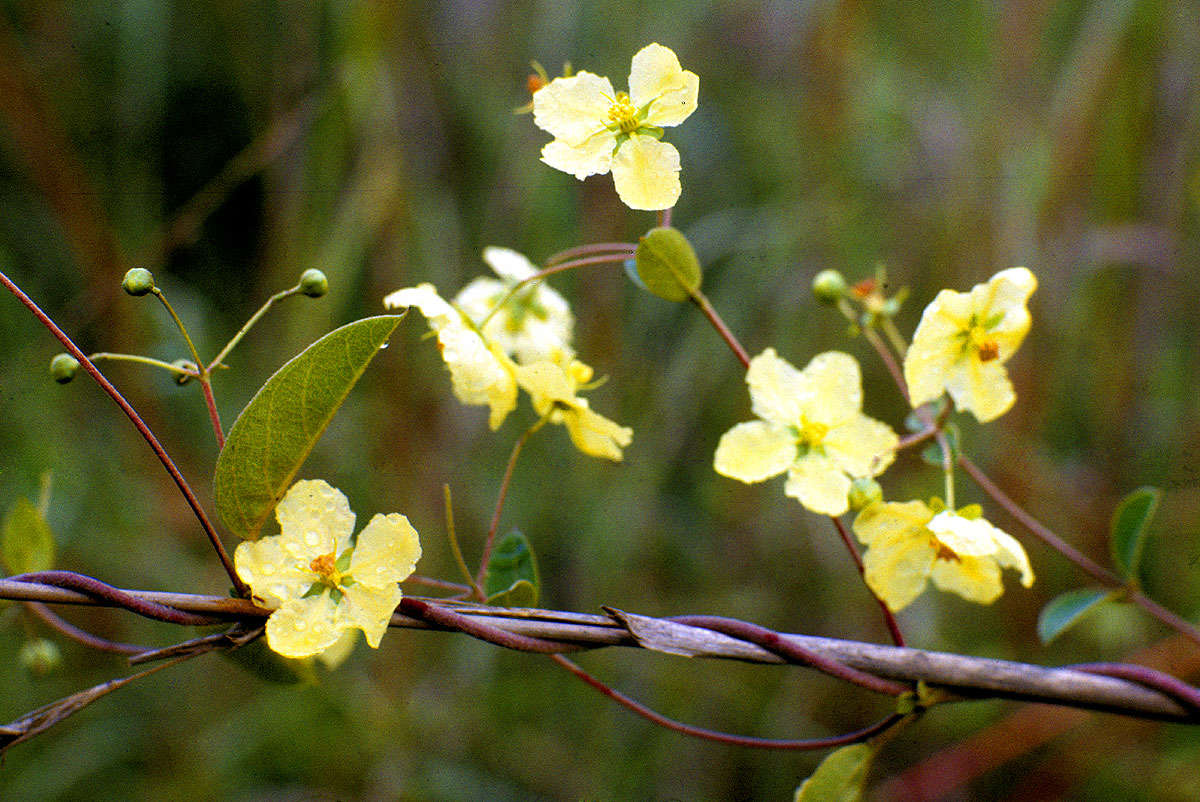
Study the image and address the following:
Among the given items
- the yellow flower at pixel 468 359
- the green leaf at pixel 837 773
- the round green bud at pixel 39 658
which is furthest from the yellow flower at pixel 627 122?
the round green bud at pixel 39 658

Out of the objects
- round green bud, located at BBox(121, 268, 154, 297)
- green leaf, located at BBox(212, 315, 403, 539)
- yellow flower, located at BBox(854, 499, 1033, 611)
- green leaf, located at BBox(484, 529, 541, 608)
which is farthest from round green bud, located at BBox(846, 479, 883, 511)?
round green bud, located at BBox(121, 268, 154, 297)

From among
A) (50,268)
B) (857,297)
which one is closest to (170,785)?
(50,268)

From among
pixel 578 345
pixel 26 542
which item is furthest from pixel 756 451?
pixel 578 345

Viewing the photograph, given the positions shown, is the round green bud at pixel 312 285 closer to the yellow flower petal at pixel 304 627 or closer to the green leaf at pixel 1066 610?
the yellow flower petal at pixel 304 627

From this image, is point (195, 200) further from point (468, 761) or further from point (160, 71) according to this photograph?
point (468, 761)

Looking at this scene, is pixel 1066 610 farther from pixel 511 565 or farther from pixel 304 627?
pixel 304 627
